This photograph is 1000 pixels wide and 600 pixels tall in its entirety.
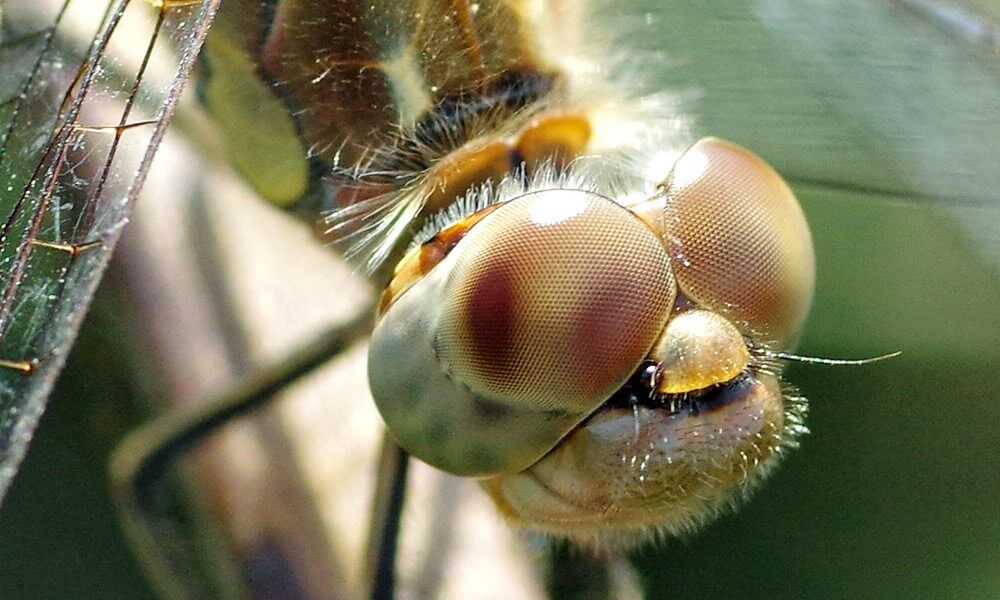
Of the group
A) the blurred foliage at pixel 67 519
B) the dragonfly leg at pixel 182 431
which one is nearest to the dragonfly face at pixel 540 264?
the dragonfly leg at pixel 182 431

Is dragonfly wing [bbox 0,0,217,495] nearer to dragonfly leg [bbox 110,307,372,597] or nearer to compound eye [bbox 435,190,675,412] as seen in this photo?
compound eye [bbox 435,190,675,412]

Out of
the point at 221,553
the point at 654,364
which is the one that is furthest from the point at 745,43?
the point at 221,553

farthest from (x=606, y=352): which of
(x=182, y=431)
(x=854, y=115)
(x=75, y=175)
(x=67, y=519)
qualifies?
(x=67, y=519)

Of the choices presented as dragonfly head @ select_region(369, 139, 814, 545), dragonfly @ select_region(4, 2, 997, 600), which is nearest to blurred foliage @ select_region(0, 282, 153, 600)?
dragonfly @ select_region(4, 2, 997, 600)

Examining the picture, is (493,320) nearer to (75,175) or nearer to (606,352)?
(606,352)

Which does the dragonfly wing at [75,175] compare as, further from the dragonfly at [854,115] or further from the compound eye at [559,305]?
the compound eye at [559,305]

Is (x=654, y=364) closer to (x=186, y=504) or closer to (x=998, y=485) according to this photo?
(x=186, y=504)
